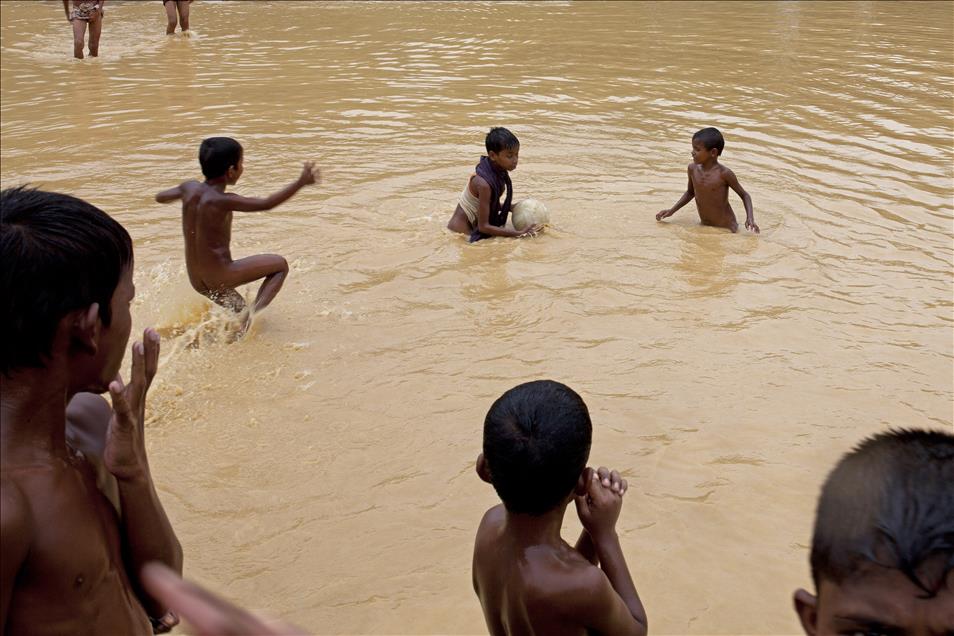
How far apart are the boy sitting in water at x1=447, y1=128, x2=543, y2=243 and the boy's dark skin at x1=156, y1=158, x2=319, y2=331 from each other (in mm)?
1721

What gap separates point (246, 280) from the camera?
5430mm

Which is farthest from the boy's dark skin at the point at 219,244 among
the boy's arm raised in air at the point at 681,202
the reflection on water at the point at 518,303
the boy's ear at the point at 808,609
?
the boy's ear at the point at 808,609

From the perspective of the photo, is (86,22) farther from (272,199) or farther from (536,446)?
(536,446)

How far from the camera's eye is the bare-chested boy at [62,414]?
1.72 meters

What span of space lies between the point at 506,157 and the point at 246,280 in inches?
84.9

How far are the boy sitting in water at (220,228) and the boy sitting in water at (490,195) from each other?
1.70 m

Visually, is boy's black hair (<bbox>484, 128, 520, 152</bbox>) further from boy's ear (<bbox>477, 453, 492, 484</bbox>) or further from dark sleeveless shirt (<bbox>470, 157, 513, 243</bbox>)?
boy's ear (<bbox>477, 453, 492, 484</bbox>)

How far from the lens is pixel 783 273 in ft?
19.5

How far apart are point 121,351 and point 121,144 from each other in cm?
769

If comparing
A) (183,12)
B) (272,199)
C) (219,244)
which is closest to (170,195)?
(219,244)

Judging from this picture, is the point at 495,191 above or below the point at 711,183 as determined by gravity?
below

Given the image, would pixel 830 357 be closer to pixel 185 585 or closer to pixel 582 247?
pixel 582 247

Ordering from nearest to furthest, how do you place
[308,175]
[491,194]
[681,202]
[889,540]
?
[889,540] < [308,175] < [491,194] < [681,202]

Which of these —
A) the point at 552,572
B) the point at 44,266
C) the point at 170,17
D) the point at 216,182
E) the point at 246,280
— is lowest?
the point at 246,280
